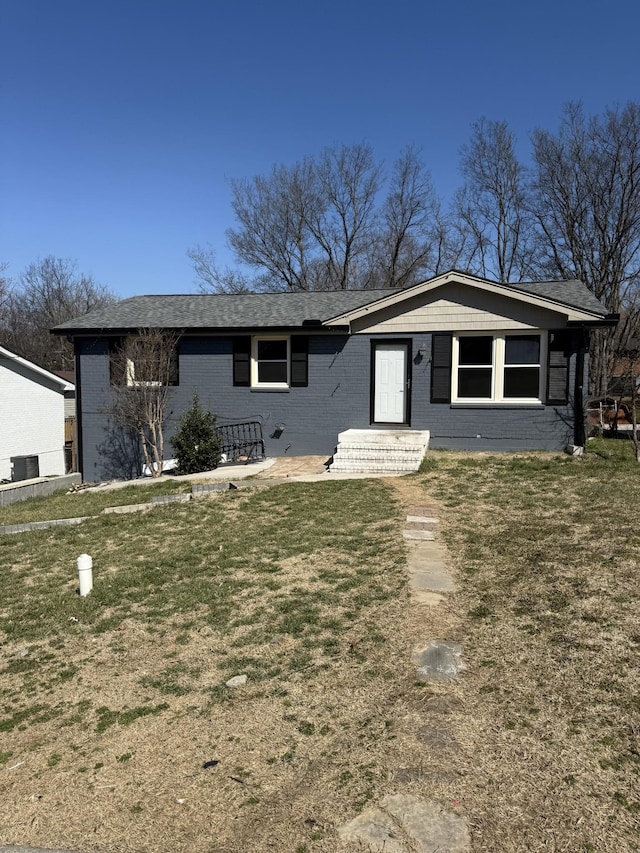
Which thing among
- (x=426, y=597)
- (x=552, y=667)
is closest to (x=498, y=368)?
(x=426, y=597)

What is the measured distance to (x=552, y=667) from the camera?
11.5ft

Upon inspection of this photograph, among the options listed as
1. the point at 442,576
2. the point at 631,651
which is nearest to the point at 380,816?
the point at 631,651

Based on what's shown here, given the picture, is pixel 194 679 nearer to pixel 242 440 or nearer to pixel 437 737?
pixel 437 737

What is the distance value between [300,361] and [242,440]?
230 cm

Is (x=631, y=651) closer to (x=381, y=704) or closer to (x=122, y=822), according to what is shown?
(x=381, y=704)

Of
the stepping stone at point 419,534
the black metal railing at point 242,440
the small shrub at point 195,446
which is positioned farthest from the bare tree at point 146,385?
the stepping stone at point 419,534

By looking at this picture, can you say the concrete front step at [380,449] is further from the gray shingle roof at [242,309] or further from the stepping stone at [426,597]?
the stepping stone at [426,597]

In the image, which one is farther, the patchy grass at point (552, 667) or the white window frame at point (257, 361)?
the white window frame at point (257, 361)

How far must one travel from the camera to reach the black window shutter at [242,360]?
13.4 metres

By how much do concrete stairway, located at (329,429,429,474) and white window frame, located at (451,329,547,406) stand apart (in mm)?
1386

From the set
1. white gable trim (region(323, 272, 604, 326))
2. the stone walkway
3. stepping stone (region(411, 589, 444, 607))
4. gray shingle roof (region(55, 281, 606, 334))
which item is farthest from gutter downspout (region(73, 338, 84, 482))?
the stone walkway

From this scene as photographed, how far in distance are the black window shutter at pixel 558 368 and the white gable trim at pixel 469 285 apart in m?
0.49

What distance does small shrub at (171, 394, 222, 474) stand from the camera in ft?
39.7

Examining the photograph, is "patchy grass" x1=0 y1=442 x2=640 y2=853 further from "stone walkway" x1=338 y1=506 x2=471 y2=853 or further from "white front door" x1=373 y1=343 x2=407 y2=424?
"white front door" x1=373 y1=343 x2=407 y2=424
